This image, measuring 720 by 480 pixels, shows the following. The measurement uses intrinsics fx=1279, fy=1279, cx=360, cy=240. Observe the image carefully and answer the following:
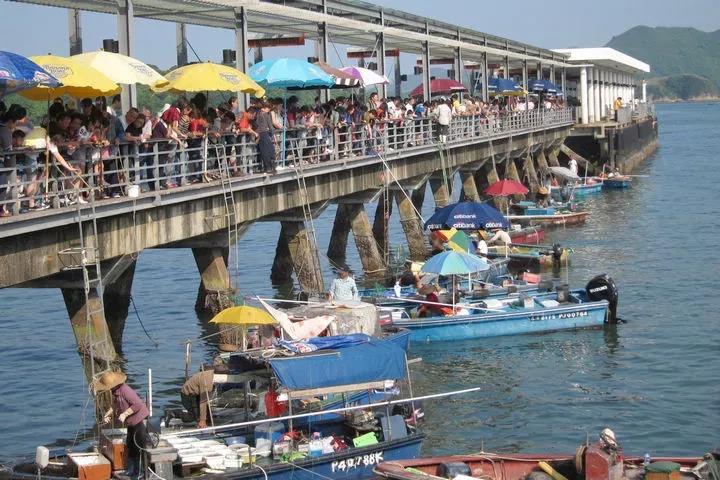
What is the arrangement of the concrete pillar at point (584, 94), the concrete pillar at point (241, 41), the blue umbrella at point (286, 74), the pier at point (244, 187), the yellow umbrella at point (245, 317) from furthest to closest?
the concrete pillar at point (584, 94) → the concrete pillar at point (241, 41) → the blue umbrella at point (286, 74) → the yellow umbrella at point (245, 317) → the pier at point (244, 187)

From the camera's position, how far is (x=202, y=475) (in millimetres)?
17125

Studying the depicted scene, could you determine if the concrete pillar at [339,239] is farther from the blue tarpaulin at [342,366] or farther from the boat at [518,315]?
the blue tarpaulin at [342,366]

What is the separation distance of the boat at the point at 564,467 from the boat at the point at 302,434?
1.04 metres

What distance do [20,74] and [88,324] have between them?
16.7 feet

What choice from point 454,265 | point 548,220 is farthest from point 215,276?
point 548,220

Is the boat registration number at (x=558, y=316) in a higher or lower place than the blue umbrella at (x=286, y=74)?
lower

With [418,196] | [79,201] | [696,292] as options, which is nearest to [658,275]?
[696,292]

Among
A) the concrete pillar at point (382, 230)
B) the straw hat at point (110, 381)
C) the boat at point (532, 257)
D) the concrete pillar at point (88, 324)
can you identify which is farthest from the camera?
the concrete pillar at point (382, 230)

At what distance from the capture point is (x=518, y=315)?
97.1 feet

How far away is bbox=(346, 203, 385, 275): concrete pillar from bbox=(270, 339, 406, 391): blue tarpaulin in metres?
17.5

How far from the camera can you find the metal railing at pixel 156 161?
64.7 ft

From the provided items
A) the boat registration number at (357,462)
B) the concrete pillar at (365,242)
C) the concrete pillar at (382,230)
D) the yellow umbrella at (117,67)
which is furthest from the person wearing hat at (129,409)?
the concrete pillar at (382,230)

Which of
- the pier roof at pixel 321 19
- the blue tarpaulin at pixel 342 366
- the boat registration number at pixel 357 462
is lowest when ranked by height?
the boat registration number at pixel 357 462

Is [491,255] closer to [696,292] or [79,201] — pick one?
[696,292]
